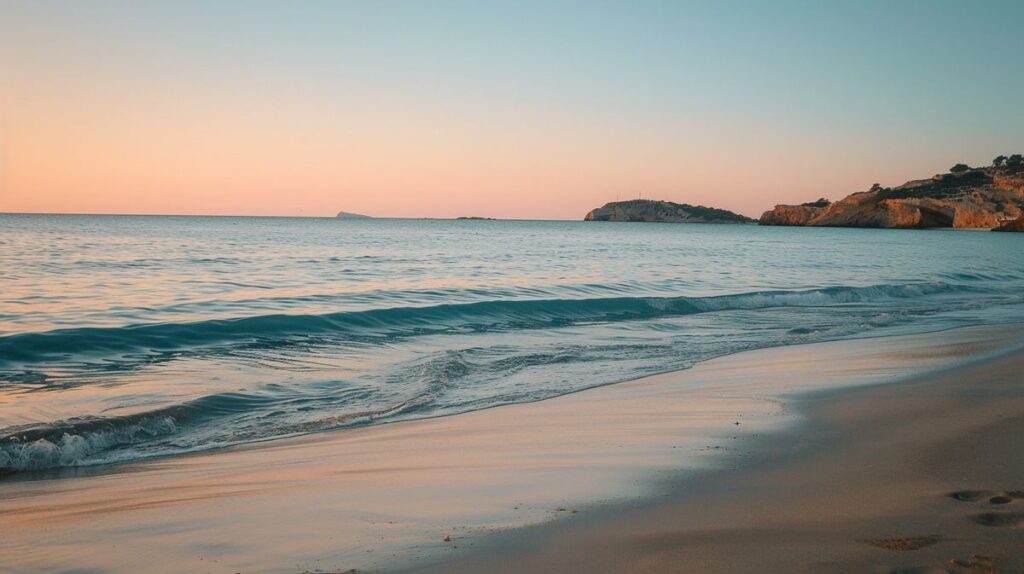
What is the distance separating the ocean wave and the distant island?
3975 inches

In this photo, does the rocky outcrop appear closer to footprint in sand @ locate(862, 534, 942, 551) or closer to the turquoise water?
the turquoise water

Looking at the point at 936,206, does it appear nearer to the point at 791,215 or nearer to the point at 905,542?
the point at 791,215

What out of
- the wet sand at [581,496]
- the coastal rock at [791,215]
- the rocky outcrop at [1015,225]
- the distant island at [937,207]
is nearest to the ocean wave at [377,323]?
the wet sand at [581,496]

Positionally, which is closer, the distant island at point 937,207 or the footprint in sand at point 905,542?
the footprint in sand at point 905,542

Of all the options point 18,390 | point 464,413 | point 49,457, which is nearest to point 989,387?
point 464,413

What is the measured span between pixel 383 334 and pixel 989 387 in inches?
371

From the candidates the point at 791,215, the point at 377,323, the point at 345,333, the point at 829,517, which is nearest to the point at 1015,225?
the point at 791,215

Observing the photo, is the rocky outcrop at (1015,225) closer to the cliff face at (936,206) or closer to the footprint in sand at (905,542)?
the cliff face at (936,206)

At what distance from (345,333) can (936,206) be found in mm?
124946

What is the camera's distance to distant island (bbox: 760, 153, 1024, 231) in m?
115

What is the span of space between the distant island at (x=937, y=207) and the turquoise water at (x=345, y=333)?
326 ft

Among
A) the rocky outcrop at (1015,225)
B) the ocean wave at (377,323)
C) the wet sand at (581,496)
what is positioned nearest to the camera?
the wet sand at (581,496)

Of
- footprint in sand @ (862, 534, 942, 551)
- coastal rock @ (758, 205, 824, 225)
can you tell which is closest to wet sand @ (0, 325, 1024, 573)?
footprint in sand @ (862, 534, 942, 551)

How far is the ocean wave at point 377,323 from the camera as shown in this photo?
37.1ft
